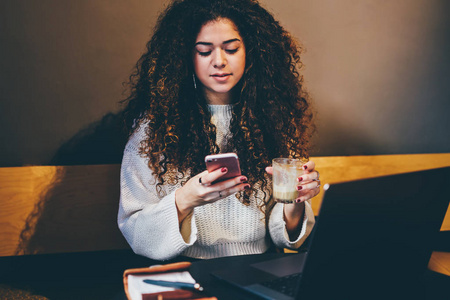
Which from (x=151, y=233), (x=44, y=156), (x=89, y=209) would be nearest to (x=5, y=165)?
(x=44, y=156)

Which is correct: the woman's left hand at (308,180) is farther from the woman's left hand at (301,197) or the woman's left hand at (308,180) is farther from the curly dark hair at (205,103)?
the curly dark hair at (205,103)

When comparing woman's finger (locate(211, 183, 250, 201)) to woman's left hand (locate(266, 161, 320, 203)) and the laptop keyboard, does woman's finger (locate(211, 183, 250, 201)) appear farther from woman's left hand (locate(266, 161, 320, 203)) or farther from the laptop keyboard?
the laptop keyboard

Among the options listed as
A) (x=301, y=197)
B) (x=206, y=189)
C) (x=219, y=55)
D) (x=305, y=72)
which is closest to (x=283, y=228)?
(x=301, y=197)

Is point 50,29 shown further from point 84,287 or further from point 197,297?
point 197,297

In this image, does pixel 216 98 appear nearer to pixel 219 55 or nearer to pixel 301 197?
pixel 219 55

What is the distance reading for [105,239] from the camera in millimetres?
2002

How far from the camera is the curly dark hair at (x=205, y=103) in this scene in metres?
1.55

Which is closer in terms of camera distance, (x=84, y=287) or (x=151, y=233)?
(x=151, y=233)

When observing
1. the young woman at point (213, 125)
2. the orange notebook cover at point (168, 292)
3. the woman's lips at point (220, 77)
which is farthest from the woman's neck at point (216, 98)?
the orange notebook cover at point (168, 292)

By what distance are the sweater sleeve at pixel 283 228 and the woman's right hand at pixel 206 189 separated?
0.40 metres

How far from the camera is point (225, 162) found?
1.08m

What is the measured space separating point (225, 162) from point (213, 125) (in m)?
0.55

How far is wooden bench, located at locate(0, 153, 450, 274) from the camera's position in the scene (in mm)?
1848

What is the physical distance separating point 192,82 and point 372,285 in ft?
3.69
